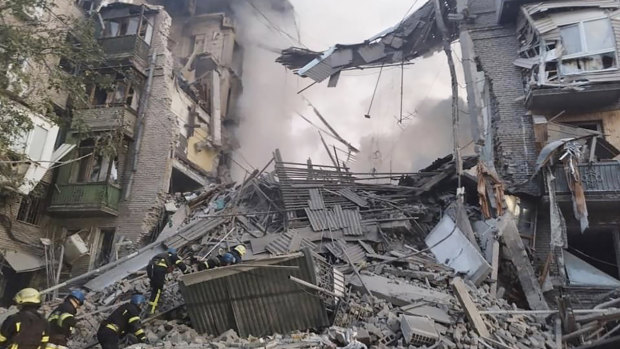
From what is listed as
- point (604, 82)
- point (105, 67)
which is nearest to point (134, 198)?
point (105, 67)

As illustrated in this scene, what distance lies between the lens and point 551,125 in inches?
564

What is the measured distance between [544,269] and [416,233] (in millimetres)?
3722

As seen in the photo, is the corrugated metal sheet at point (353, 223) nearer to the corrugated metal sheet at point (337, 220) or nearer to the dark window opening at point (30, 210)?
the corrugated metal sheet at point (337, 220)

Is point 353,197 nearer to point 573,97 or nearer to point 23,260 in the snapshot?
point 573,97

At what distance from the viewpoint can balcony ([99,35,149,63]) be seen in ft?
61.2

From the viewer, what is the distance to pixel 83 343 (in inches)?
356

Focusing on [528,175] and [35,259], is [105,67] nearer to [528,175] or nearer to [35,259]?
[35,259]

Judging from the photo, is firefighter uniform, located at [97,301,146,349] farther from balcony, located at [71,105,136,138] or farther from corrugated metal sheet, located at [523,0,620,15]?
corrugated metal sheet, located at [523,0,620,15]

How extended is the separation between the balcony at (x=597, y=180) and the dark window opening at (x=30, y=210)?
18.8 meters

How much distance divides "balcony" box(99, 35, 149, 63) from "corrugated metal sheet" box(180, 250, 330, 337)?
44.0 feet

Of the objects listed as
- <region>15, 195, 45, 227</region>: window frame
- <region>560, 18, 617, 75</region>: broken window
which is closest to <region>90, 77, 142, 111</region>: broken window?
<region>15, 195, 45, 227</region>: window frame

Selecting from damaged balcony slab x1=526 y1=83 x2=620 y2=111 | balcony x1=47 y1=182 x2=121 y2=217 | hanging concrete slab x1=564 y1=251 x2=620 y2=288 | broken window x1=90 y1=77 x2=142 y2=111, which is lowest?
hanging concrete slab x1=564 y1=251 x2=620 y2=288

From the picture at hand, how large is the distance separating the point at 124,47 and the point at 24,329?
15469 mm

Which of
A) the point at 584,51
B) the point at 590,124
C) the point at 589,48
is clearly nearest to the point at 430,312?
the point at 590,124
